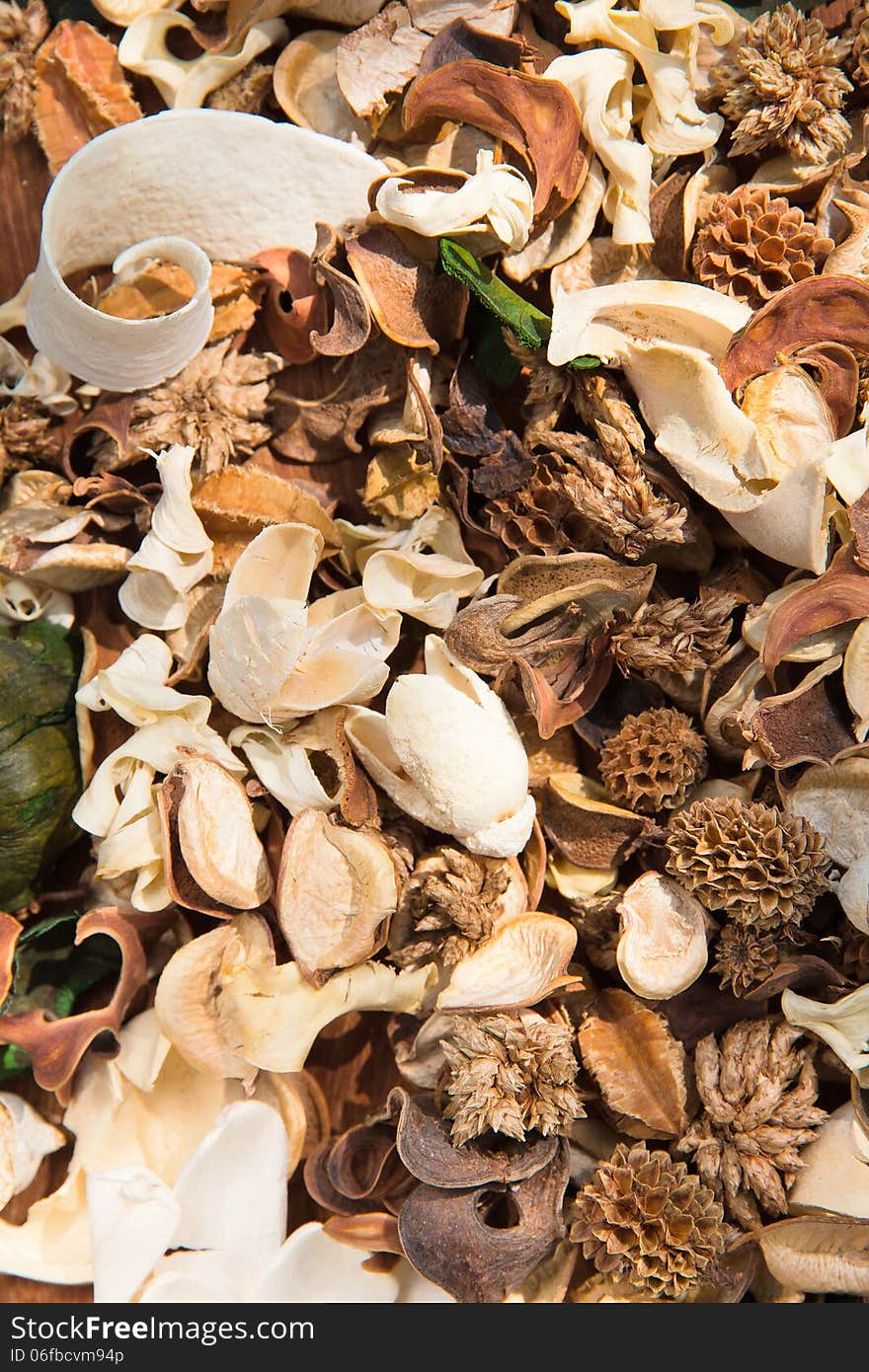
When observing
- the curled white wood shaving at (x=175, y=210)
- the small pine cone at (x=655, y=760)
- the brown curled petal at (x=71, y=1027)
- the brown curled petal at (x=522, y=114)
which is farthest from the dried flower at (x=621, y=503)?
the brown curled petal at (x=71, y=1027)

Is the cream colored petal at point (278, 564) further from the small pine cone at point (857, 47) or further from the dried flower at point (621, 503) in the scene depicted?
the small pine cone at point (857, 47)

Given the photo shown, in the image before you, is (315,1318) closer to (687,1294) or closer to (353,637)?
(687,1294)

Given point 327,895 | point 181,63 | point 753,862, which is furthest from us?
point 181,63

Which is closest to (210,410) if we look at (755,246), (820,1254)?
(755,246)

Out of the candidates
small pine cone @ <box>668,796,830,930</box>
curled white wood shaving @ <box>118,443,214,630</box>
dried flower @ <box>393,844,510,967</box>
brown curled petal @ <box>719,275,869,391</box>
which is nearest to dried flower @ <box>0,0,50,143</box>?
curled white wood shaving @ <box>118,443,214,630</box>

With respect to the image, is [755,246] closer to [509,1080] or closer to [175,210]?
[175,210]

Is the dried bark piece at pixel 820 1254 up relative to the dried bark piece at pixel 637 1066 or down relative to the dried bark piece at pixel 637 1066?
down

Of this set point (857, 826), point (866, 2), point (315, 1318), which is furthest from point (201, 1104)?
point (866, 2)
